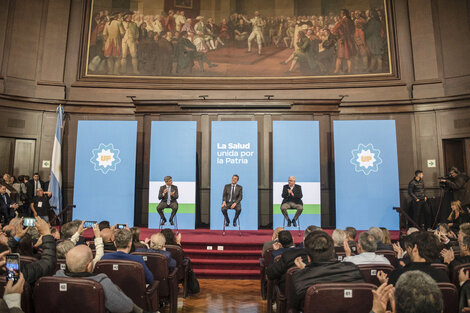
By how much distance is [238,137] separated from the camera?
8570 millimetres

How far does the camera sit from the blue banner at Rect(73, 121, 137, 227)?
8656mm

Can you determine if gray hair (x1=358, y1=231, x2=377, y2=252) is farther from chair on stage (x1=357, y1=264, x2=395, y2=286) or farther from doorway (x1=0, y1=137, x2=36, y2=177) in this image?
doorway (x1=0, y1=137, x2=36, y2=177)

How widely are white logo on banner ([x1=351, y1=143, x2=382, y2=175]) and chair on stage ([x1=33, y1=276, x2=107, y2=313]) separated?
7.68 meters

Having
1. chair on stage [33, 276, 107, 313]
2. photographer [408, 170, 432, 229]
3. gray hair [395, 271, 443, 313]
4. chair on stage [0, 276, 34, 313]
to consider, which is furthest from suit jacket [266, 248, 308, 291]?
photographer [408, 170, 432, 229]

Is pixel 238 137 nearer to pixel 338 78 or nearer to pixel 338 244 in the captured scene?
pixel 338 78

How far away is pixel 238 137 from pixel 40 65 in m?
5.85

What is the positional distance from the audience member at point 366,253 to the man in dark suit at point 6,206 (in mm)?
6996

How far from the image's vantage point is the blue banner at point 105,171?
8.66 m

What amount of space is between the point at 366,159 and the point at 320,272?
7.03 metres

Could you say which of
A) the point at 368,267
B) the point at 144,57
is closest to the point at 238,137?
the point at 144,57

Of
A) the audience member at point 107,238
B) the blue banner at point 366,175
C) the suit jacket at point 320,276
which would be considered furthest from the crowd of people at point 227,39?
the suit jacket at point 320,276

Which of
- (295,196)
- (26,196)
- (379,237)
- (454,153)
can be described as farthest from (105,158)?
(454,153)

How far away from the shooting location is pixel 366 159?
341 inches

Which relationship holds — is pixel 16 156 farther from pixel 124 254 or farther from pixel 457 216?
pixel 457 216
